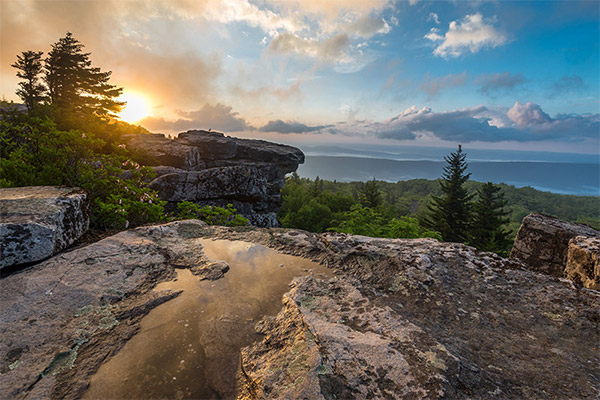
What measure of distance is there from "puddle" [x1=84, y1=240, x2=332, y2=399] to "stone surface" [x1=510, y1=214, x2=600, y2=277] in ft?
18.4

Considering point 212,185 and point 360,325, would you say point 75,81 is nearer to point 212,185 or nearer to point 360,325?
point 212,185

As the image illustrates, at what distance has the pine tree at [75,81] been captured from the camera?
87.5ft

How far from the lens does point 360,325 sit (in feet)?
7.91

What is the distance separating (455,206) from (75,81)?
4873 centimetres

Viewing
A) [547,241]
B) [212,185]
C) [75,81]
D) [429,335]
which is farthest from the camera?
[75,81]

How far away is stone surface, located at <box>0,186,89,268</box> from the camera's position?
3.05 metres

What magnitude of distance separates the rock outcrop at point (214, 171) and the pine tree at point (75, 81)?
38.7ft

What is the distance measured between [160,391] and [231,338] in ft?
2.12

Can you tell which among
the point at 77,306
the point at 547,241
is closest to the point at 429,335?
the point at 77,306

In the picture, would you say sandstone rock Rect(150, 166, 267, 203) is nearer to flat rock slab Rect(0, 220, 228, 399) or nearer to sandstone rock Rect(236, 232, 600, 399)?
flat rock slab Rect(0, 220, 228, 399)

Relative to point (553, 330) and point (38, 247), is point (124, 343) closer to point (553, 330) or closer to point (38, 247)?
point (38, 247)

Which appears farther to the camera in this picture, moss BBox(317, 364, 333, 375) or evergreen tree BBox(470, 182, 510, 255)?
evergreen tree BBox(470, 182, 510, 255)

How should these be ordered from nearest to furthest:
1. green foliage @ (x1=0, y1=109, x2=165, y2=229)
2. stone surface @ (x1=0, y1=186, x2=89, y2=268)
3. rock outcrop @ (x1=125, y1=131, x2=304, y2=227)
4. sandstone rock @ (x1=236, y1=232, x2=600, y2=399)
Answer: sandstone rock @ (x1=236, y1=232, x2=600, y2=399)
stone surface @ (x1=0, y1=186, x2=89, y2=268)
green foliage @ (x1=0, y1=109, x2=165, y2=229)
rock outcrop @ (x1=125, y1=131, x2=304, y2=227)

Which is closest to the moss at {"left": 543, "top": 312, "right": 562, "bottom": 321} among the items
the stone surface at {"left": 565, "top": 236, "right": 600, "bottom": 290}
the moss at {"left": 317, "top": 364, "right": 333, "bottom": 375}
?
the stone surface at {"left": 565, "top": 236, "right": 600, "bottom": 290}
